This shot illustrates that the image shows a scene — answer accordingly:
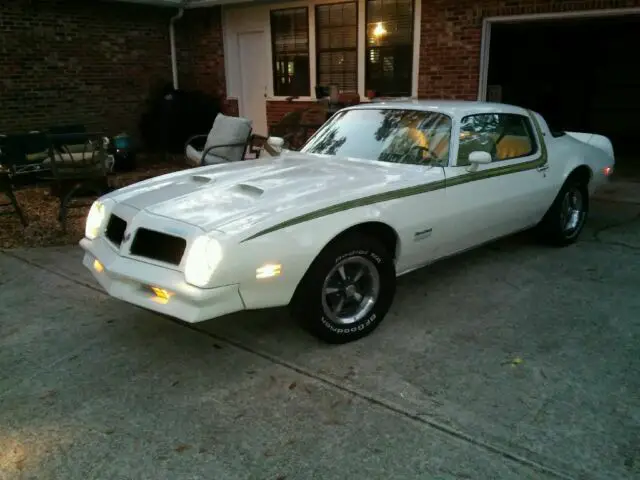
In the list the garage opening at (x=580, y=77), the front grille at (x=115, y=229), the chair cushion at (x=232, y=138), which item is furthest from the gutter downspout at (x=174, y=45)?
the front grille at (x=115, y=229)

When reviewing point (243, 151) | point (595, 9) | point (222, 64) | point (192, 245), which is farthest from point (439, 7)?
point (192, 245)

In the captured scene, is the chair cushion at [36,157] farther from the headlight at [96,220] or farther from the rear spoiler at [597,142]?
the rear spoiler at [597,142]

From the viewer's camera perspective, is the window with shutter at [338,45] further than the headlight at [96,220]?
Yes

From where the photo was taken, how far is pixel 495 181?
177 inches

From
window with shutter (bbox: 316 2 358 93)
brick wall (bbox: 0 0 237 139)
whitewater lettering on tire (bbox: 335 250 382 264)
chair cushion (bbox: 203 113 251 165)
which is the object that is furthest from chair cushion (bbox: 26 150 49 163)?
whitewater lettering on tire (bbox: 335 250 382 264)

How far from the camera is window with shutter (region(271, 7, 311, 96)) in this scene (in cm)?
1132

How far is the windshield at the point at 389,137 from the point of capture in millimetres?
4270

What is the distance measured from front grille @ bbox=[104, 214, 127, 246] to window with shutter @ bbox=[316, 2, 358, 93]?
7.85 metres

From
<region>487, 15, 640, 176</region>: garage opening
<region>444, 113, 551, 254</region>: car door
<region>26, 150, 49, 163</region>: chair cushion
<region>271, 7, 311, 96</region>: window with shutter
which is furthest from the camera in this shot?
<region>487, 15, 640, 176</region>: garage opening

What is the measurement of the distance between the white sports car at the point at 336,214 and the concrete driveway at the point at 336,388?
431 millimetres

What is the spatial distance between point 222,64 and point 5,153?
539 cm

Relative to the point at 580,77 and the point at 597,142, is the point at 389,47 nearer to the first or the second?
the point at 597,142

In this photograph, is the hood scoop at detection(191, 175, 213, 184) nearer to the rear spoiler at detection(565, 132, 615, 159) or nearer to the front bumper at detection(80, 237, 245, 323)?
the front bumper at detection(80, 237, 245, 323)

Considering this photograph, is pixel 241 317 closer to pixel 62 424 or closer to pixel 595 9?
pixel 62 424
